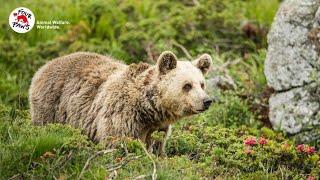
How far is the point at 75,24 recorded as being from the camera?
42.3 feet

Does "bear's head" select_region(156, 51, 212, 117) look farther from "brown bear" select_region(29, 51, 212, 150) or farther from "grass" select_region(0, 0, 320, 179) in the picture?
"grass" select_region(0, 0, 320, 179)

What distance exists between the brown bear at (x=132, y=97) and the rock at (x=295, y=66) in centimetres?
186

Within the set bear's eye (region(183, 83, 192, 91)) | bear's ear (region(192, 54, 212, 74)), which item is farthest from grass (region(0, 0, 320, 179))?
bear's ear (region(192, 54, 212, 74))

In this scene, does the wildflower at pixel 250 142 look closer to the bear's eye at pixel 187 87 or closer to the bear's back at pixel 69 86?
the bear's eye at pixel 187 87

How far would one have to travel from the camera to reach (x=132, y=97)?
26.0ft

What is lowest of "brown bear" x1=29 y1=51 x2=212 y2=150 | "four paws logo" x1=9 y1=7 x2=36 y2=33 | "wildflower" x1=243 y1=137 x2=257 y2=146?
"wildflower" x1=243 y1=137 x2=257 y2=146

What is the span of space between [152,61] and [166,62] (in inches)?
150

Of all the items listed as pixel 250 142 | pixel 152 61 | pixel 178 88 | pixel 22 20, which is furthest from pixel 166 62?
pixel 152 61

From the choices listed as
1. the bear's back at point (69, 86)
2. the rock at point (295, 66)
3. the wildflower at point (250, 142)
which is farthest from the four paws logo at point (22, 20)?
the wildflower at point (250, 142)

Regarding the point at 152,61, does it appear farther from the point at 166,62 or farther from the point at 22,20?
the point at 166,62

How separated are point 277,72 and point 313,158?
206cm

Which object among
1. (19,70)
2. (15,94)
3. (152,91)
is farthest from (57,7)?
(152,91)

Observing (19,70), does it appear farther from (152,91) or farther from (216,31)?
(152,91)

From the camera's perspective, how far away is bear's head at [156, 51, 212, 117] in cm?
778
